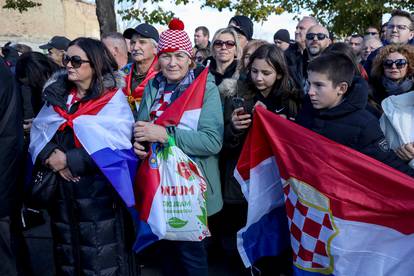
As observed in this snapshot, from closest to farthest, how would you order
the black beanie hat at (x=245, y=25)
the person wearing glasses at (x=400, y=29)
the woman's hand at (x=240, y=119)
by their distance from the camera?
1. the woman's hand at (x=240, y=119)
2. the person wearing glasses at (x=400, y=29)
3. the black beanie hat at (x=245, y=25)

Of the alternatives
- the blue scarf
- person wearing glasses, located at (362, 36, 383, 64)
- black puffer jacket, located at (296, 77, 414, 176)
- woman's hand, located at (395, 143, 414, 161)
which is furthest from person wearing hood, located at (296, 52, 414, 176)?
person wearing glasses, located at (362, 36, 383, 64)

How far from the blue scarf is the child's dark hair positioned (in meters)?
1.12

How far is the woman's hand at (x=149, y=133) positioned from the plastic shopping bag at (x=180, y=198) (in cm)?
7

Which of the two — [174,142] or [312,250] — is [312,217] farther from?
[174,142]

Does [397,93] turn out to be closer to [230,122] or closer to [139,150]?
[230,122]

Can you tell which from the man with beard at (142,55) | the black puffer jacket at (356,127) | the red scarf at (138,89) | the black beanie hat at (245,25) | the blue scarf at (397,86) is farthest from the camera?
the black beanie hat at (245,25)

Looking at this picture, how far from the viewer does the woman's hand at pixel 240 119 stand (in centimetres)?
338

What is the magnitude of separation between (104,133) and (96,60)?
0.52 meters

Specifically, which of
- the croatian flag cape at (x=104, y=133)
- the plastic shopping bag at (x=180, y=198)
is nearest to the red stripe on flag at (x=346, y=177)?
the plastic shopping bag at (x=180, y=198)

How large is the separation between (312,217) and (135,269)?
1.34 meters

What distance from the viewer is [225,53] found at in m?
4.52

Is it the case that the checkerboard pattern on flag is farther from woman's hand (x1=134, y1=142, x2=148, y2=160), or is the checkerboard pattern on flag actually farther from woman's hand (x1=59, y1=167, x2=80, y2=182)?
woman's hand (x1=59, y1=167, x2=80, y2=182)

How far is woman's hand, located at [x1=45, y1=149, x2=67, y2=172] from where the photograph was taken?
10.2 ft

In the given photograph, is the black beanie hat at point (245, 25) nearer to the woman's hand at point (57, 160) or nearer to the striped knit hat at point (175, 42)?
the striped knit hat at point (175, 42)
